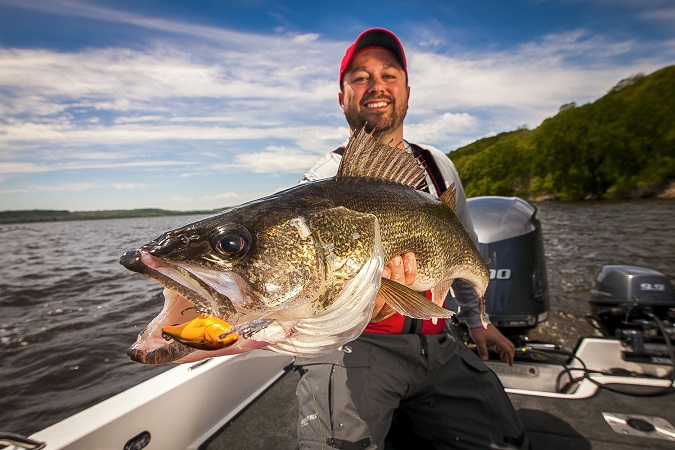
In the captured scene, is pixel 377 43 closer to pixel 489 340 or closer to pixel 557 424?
pixel 489 340

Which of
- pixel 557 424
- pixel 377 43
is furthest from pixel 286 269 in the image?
pixel 557 424

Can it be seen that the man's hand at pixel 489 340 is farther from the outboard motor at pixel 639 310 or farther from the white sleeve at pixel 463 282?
the outboard motor at pixel 639 310

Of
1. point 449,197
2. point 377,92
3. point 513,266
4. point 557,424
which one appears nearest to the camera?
point 449,197

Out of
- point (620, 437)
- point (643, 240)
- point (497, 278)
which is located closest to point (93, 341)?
point (497, 278)

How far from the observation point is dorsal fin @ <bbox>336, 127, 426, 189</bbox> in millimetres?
2023

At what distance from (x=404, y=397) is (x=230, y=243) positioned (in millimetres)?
2162

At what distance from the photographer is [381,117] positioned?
11.0 ft

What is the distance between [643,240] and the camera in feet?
50.5

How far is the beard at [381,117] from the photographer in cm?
337

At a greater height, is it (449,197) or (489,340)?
(449,197)

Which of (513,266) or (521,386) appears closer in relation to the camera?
(521,386)

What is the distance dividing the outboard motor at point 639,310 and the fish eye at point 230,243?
14.0 feet

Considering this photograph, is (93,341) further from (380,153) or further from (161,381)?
(380,153)

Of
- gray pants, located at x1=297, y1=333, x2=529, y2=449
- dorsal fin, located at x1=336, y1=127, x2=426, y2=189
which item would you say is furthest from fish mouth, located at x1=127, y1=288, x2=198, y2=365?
gray pants, located at x1=297, y1=333, x2=529, y2=449
